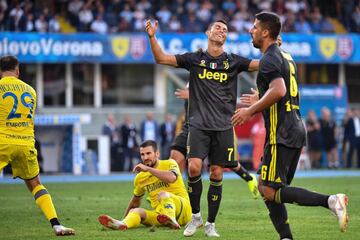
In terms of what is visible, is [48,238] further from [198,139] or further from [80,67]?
[80,67]

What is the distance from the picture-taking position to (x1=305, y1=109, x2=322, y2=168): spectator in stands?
31516 millimetres

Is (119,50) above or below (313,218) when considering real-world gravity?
above

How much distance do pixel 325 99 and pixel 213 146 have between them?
22.4 metres

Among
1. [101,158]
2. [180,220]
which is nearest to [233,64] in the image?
[180,220]

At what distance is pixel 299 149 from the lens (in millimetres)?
9000

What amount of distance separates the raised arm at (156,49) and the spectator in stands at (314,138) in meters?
20.8

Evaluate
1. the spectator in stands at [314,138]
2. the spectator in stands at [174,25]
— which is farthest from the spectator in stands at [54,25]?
the spectator in stands at [314,138]

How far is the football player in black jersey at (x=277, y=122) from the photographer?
345 inches

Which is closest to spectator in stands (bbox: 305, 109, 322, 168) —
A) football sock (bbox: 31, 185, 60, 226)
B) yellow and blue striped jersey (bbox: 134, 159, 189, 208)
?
yellow and blue striped jersey (bbox: 134, 159, 189, 208)

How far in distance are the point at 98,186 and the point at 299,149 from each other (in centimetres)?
1324

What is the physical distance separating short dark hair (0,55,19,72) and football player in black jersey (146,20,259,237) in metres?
1.90

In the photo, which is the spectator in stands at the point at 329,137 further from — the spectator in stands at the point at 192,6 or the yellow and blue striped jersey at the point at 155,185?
the yellow and blue striped jersey at the point at 155,185

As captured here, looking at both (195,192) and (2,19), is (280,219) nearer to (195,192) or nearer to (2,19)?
(195,192)

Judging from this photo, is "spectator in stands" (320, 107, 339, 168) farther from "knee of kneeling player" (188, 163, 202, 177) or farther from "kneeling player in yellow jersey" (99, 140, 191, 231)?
"knee of kneeling player" (188, 163, 202, 177)
